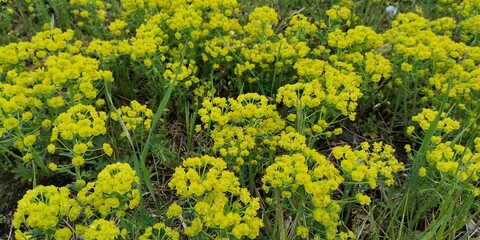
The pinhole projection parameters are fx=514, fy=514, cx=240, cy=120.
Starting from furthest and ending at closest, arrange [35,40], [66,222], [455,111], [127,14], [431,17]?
1. [431,17]
2. [127,14]
3. [455,111]
4. [35,40]
5. [66,222]

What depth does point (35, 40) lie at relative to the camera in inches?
135

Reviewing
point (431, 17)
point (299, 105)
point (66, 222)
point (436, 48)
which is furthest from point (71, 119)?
point (431, 17)

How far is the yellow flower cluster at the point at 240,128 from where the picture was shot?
301 cm

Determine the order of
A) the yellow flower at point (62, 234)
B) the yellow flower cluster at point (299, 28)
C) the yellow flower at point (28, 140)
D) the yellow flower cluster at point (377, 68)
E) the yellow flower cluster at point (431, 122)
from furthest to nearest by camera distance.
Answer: the yellow flower cluster at point (299, 28) → the yellow flower cluster at point (377, 68) → the yellow flower cluster at point (431, 122) → the yellow flower at point (28, 140) → the yellow flower at point (62, 234)

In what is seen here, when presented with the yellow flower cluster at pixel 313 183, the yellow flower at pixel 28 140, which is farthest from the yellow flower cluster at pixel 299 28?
the yellow flower at pixel 28 140

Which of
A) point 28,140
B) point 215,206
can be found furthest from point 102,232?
point 28,140

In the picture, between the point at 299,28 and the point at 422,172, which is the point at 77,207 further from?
the point at 299,28

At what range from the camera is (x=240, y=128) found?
10.1ft

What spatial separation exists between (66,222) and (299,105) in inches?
60.5

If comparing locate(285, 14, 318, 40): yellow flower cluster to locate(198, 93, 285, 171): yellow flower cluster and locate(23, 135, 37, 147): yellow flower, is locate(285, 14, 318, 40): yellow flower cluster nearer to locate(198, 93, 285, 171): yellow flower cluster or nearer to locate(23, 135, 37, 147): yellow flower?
locate(198, 93, 285, 171): yellow flower cluster

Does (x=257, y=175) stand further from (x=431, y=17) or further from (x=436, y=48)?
(x=431, y=17)

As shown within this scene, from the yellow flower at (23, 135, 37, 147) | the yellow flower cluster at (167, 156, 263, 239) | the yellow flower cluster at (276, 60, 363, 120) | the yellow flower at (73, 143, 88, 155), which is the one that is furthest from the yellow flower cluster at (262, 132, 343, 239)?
the yellow flower at (23, 135, 37, 147)

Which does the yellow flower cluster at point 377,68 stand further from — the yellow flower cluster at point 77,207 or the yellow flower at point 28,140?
the yellow flower at point 28,140

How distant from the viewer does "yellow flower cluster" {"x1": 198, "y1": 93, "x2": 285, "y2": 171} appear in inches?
119
